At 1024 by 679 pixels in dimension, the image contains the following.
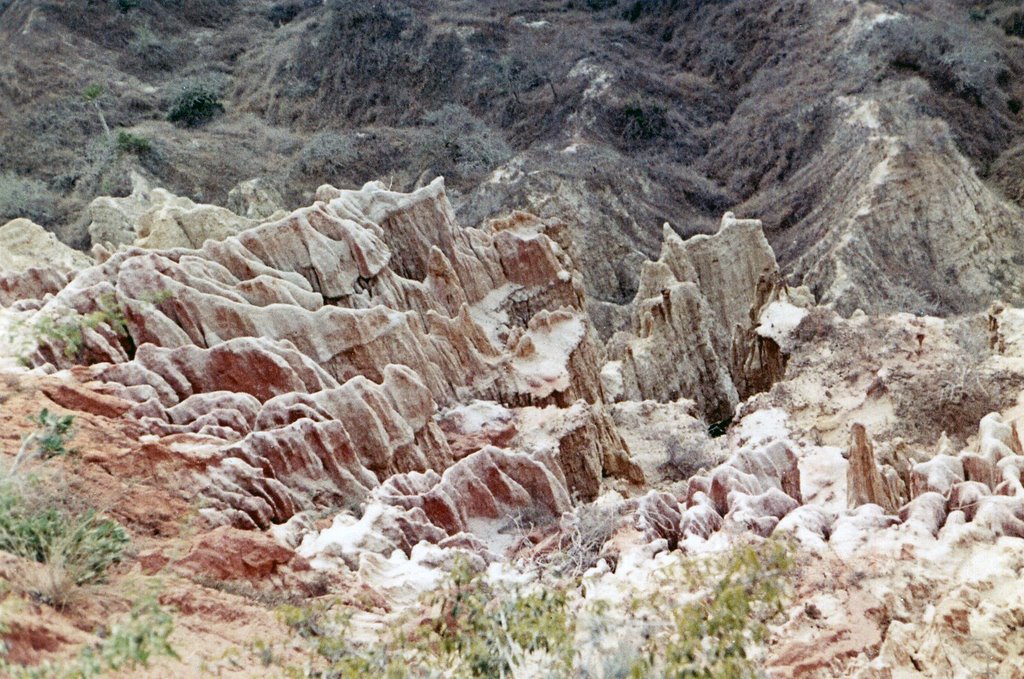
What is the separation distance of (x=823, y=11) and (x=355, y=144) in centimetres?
2446

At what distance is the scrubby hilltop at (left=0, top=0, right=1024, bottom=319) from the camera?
124ft

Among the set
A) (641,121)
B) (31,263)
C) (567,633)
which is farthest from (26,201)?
(567,633)

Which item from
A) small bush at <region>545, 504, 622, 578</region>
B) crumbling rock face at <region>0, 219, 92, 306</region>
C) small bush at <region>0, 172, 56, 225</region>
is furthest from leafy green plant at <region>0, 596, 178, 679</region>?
small bush at <region>0, 172, 56, 225</region>

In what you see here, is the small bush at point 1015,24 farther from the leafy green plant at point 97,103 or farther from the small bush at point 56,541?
the small bush at point 56,541

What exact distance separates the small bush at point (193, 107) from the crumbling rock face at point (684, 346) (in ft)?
99.0

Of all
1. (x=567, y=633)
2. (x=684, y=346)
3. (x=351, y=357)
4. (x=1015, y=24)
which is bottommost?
(x=684, y=346)

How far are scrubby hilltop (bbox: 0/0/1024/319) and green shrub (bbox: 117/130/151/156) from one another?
0.06 m

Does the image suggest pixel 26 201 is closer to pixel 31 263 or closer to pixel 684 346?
pixel 31 263

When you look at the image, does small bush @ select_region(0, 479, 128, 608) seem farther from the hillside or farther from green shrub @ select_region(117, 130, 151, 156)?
green shrub @ select_region(117, 130, 151, 156)

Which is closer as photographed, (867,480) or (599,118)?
(867,480)

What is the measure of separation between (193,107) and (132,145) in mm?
7906

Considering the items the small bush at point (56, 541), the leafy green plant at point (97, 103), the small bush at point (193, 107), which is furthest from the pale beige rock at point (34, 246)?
the small bush at point (193, 107)

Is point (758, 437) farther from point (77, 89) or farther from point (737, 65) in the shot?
point (77, 89)

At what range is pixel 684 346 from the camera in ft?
88.1
